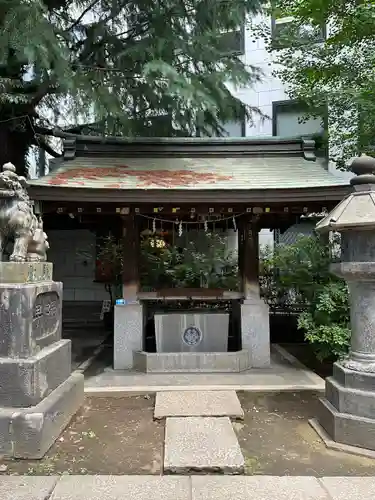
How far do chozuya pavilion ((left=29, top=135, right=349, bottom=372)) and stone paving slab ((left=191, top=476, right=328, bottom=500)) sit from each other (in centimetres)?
374

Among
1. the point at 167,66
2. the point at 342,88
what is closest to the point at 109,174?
the point at 167,66

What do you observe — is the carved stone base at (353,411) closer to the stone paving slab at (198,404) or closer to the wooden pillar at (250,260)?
the stone paving slab at (198,404)

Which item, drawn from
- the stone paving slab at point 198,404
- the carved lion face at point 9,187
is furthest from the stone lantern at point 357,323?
the carved lion face at point 9,187

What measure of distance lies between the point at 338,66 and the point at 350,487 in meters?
8.86

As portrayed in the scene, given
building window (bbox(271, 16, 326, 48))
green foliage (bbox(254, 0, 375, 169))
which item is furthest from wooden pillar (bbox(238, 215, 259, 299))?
building window (bbox(271, 16, 326, 48))

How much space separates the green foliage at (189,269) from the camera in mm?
8742

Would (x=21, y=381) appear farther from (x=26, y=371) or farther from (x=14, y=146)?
(x=14, y=146)

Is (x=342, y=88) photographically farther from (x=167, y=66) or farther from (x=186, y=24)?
(x=167, y=66)

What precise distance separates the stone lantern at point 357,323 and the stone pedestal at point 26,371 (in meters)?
2.91

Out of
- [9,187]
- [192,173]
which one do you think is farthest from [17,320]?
[192,173]

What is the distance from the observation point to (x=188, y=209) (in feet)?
23.0

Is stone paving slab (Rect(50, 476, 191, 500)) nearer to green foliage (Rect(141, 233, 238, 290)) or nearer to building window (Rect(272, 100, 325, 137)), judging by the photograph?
green foliage (Rect(141, 233, 238, 290))

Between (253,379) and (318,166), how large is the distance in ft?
15.0

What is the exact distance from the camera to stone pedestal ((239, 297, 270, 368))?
746 cm
